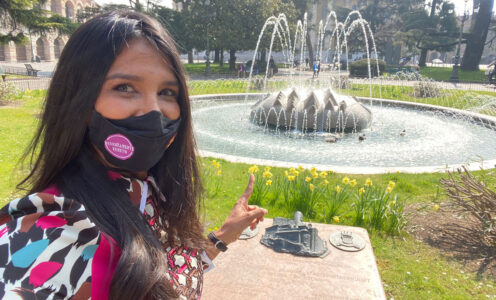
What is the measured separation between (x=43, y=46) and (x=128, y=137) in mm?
61998

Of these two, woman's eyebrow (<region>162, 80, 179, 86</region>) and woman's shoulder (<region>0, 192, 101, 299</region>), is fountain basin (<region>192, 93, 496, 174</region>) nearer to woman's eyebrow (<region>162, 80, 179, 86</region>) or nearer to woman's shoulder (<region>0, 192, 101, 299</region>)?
woman's eyebrow (<region>162, 80, 179, 86</region>)

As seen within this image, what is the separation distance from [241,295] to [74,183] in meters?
1.88

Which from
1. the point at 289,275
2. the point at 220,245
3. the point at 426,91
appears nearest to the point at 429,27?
the point at 426,91

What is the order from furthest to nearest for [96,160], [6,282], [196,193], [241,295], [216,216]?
[216,216]
[241,295]
[196,193]
[96,160]
[6,282]

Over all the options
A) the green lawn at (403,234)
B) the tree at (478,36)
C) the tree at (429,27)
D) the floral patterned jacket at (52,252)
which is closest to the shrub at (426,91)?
the green lawn at (403,234)

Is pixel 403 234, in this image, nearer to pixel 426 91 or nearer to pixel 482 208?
pixel 482 208

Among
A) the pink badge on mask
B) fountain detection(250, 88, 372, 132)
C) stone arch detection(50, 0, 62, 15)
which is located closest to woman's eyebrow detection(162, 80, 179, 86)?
the pink badge on mask

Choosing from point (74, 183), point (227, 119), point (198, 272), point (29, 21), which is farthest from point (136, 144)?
point (29, 21)

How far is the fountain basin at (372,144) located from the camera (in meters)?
7.31

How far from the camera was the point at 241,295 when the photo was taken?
271 cm

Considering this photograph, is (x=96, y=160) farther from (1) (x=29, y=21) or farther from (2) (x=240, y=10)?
(2) (x=240, y=10)

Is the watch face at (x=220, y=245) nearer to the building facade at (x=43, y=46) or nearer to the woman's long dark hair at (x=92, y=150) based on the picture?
the woman's long dark hair at (x=92, y=150)

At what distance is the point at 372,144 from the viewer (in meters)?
8.94

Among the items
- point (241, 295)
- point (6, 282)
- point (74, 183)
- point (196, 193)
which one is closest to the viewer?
point (6, 282)
